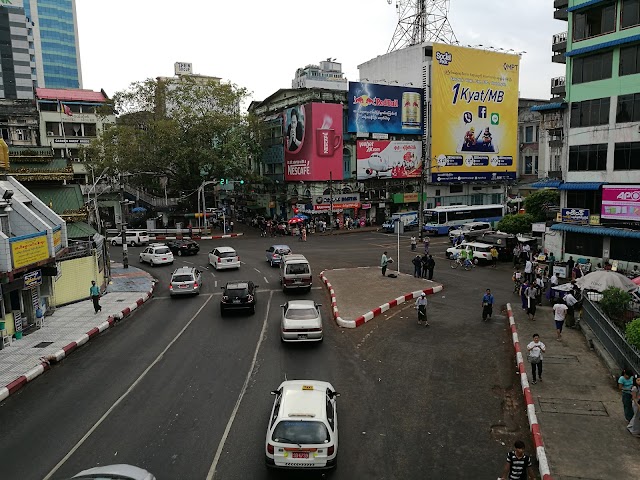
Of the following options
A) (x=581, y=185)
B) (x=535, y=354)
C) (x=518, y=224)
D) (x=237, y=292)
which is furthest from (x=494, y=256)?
(x=535, y=354)

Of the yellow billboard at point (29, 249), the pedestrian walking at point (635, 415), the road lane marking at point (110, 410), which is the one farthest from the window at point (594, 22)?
the yellow billboard at point (29, 249)

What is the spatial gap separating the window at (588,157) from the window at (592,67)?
14.2ft

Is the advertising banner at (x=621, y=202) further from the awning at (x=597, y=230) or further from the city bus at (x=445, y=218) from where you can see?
the city bus at (x=445, y=218)

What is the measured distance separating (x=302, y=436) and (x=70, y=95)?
232 feet

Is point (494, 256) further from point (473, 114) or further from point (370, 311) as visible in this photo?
point (473, 114)

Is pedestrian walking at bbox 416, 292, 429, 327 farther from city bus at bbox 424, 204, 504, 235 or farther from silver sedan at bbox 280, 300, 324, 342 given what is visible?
city bus at bbox 424, 204, 504, 235

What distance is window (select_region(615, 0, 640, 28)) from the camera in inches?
1171

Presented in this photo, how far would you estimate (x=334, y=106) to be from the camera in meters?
61.9

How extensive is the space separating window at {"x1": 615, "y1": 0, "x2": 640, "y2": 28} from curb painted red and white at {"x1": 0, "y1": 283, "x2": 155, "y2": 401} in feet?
108

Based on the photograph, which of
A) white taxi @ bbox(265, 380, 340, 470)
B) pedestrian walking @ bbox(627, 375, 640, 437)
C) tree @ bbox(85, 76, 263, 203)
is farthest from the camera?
tree @ bbox(85, 76, 263, 203)

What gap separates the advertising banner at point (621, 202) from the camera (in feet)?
96.5

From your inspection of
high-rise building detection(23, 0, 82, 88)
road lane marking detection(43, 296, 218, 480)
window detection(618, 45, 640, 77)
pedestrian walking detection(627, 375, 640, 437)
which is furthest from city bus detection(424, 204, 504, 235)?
high-rise building detection(23, 0, 82, 88)

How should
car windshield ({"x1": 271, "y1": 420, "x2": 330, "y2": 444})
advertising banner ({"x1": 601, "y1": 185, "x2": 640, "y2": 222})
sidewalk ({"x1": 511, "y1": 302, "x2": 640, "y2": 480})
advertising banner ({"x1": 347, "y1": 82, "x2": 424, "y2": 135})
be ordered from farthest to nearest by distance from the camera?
advertising banner ({"x1": 347, "y1": 82, "x2": 424, "y2": 135}) → advertising banner ({"x1": 601, "y1": 185, "x2": 640, "y2": 222}) → sidewalk ({"x1": 511, "y1": 302, "x2": 640, "y2": 480}) → car windshield ({"x1": 271, "y1": 420, "x2": 330, "y2": 444})

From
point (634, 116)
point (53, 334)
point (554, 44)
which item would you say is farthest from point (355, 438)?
point (554, 44)
